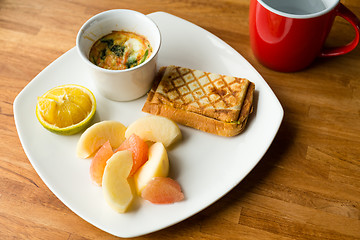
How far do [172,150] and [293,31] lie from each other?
0.77 metres

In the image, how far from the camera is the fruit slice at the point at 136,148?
1.64 m

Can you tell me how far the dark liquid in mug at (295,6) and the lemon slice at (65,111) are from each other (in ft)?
3.39

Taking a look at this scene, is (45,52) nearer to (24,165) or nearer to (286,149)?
(24,165)

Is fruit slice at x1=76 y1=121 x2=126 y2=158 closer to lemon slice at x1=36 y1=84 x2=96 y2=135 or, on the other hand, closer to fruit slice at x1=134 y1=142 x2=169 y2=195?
lemon slice at x1=36 y1=84 x2=96 y2=135

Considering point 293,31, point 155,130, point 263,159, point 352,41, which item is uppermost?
point 293,31

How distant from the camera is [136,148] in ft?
5.38

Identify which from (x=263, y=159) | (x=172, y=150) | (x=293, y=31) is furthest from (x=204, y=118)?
(x=293, y=31)

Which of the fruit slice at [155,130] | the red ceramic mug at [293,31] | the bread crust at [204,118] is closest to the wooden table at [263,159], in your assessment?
the red ceramic mug at [293,31]

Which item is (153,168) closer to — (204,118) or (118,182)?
(118,182)

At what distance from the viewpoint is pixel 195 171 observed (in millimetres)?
1705

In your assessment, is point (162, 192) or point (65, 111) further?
point (65, 111)

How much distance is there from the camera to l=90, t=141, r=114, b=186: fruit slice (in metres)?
1.63

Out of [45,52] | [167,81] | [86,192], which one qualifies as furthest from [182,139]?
[45,52]

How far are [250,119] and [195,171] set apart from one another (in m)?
0.36
